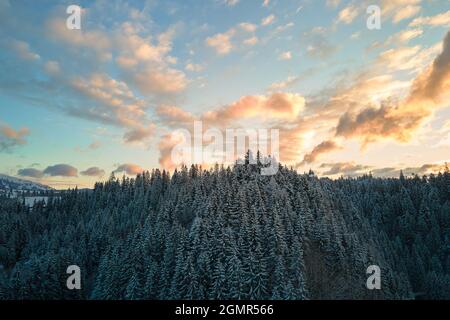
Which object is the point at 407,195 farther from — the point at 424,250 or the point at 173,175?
the point at 173,175

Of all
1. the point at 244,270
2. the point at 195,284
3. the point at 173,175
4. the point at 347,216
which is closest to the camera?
the point at 195,284

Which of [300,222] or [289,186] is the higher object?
[289,186]

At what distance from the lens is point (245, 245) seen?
88.0 meters

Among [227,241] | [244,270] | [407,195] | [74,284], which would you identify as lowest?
[74,284]

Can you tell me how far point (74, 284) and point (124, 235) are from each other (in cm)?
3807

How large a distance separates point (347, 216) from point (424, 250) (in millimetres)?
29441

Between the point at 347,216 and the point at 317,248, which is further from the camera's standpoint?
the point at 347,216

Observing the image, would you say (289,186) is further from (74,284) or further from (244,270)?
(74,284)

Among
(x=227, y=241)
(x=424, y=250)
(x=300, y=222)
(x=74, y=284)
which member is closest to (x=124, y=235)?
(x=74, y=284)

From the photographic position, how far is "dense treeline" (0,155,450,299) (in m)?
78.7

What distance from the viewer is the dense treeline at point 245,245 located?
78688 mm

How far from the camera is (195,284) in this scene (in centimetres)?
7375

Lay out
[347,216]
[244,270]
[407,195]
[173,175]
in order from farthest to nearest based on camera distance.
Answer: [173,175] → [407,195] → [347,216] → [244,270]
